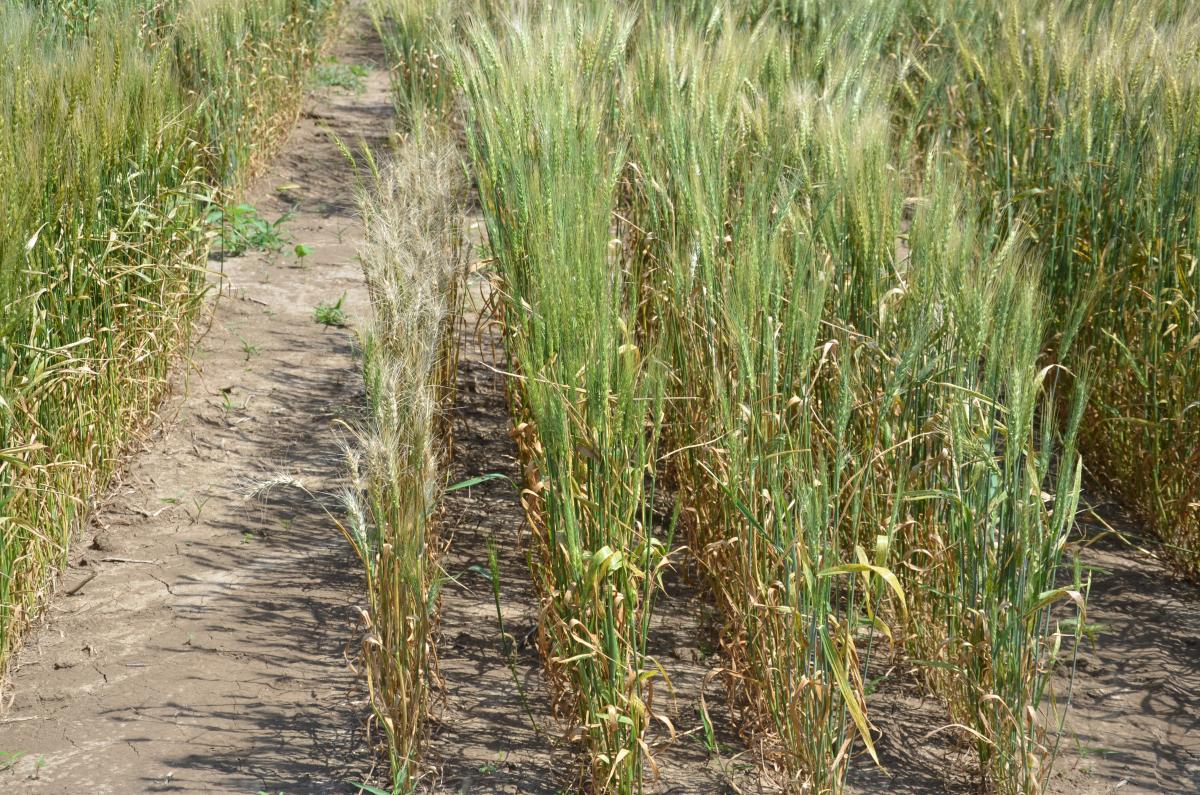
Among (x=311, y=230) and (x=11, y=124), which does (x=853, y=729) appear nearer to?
(x=11, y=124)

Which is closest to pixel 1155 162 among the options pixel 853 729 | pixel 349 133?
pixel 853 729

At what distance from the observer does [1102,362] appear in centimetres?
386

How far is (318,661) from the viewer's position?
10.6 ft

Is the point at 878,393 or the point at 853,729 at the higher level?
the point at 878,393

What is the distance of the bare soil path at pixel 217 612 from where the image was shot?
9.55 ft

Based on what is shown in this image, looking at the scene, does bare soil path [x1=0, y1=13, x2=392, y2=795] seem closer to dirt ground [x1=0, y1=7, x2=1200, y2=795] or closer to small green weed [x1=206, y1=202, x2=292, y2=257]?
dirt ground [x1=0, y1=7, x2=1200, y2=795]

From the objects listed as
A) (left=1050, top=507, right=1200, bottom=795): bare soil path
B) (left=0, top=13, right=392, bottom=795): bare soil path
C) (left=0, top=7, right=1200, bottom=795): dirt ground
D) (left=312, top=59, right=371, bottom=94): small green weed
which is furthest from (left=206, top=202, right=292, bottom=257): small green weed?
(left=1050, top=507, right=1200, bottom=795): bare soil path

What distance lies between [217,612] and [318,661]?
0.39m

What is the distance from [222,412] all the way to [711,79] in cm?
210

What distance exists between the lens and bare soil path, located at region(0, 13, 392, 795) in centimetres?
291

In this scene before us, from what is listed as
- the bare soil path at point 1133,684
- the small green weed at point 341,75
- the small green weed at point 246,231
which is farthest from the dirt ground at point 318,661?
the small green weed at point 341,75

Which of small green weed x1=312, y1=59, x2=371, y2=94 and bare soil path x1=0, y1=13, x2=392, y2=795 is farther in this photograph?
small green weed x1=312, y1=59, x2=371, y2=94

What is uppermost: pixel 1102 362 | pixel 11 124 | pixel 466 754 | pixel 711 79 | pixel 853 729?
pixel 711 79

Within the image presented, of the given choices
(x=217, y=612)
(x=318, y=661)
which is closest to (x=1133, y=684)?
(x=318, y=661)
